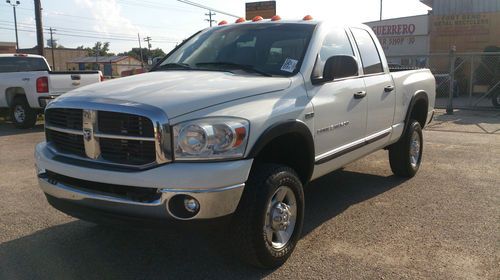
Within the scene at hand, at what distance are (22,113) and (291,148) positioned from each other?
996 centimetres

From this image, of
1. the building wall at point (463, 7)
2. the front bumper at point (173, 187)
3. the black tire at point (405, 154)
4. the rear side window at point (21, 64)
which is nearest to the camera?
the front bumper at point (173, 187)

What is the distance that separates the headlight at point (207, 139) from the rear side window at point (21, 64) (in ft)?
38.8

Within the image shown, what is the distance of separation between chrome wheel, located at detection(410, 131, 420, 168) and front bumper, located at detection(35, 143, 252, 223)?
3827 mm

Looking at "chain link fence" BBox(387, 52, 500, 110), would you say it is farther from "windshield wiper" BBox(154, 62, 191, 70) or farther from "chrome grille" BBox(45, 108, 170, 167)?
"chrome grille" BBox(45, 108, 170, 167)

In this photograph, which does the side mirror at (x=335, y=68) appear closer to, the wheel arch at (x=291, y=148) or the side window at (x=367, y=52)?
the wheel arch at (x=291, y=148)

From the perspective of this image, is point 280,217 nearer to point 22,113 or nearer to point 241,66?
point 241,66

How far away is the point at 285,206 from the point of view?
150 inches

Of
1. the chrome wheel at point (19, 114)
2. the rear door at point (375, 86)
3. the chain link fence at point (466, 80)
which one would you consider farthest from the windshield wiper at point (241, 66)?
the chain link fence at point (466, 80)

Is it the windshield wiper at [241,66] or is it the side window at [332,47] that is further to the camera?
the side window at [332,47]

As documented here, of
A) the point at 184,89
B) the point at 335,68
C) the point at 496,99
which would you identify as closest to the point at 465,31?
the point at 496,99

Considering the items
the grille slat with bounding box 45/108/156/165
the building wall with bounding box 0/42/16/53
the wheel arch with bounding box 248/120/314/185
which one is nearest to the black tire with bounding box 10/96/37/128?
the grille slat with bounding box 45/108/156/165

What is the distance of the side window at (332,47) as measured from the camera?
438 centimetres

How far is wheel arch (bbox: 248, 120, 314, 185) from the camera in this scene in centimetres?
368

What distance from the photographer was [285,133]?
12.2 feet
